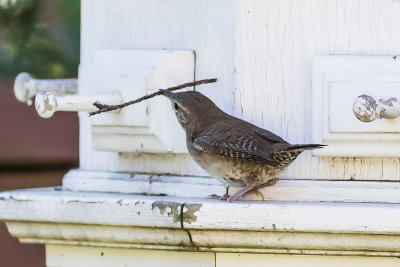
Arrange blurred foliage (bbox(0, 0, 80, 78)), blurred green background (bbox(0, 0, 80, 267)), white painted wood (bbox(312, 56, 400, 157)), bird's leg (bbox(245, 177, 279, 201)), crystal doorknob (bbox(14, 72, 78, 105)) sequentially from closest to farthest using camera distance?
white painted wood (bbox(312, 56, 400, 157)), bird's leg (bbox(245, 177, 279, 201)), crystal doorknob (bbox(14, 72, 78, 105)), blurred green background (bbox(0, 0, 80, 267)), blurred foliage (bbox(0, 0, 80, 78))

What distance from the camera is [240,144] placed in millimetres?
2381

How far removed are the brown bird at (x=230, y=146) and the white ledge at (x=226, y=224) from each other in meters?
0.10

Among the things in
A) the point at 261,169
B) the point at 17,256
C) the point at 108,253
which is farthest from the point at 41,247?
the point at 261,169

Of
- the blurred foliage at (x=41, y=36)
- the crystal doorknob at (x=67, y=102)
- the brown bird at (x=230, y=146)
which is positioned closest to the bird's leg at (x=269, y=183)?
the brown bird at (x=230, y=146)

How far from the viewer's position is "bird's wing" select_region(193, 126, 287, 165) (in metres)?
2.35

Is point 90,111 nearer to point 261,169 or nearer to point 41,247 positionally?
point 261,169

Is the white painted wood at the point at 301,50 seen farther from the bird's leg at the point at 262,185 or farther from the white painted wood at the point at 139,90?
the white painted wood at the point at 139,90

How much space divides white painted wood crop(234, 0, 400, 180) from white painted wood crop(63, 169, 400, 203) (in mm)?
23

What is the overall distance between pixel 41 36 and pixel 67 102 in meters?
1.27

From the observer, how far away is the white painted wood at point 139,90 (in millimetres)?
2422

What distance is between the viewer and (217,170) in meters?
2.39

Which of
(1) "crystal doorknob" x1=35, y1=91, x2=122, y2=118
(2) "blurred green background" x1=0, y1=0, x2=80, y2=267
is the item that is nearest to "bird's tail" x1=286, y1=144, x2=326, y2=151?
(1) "crystal doorknob" x1=35, y1=91, x2=122, y2=118

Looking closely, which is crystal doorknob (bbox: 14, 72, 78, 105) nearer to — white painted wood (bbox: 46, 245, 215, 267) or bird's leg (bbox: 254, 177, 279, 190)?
white painted wood (bbox: 46, 245, 215, 267)

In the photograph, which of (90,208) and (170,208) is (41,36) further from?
(170,208)
